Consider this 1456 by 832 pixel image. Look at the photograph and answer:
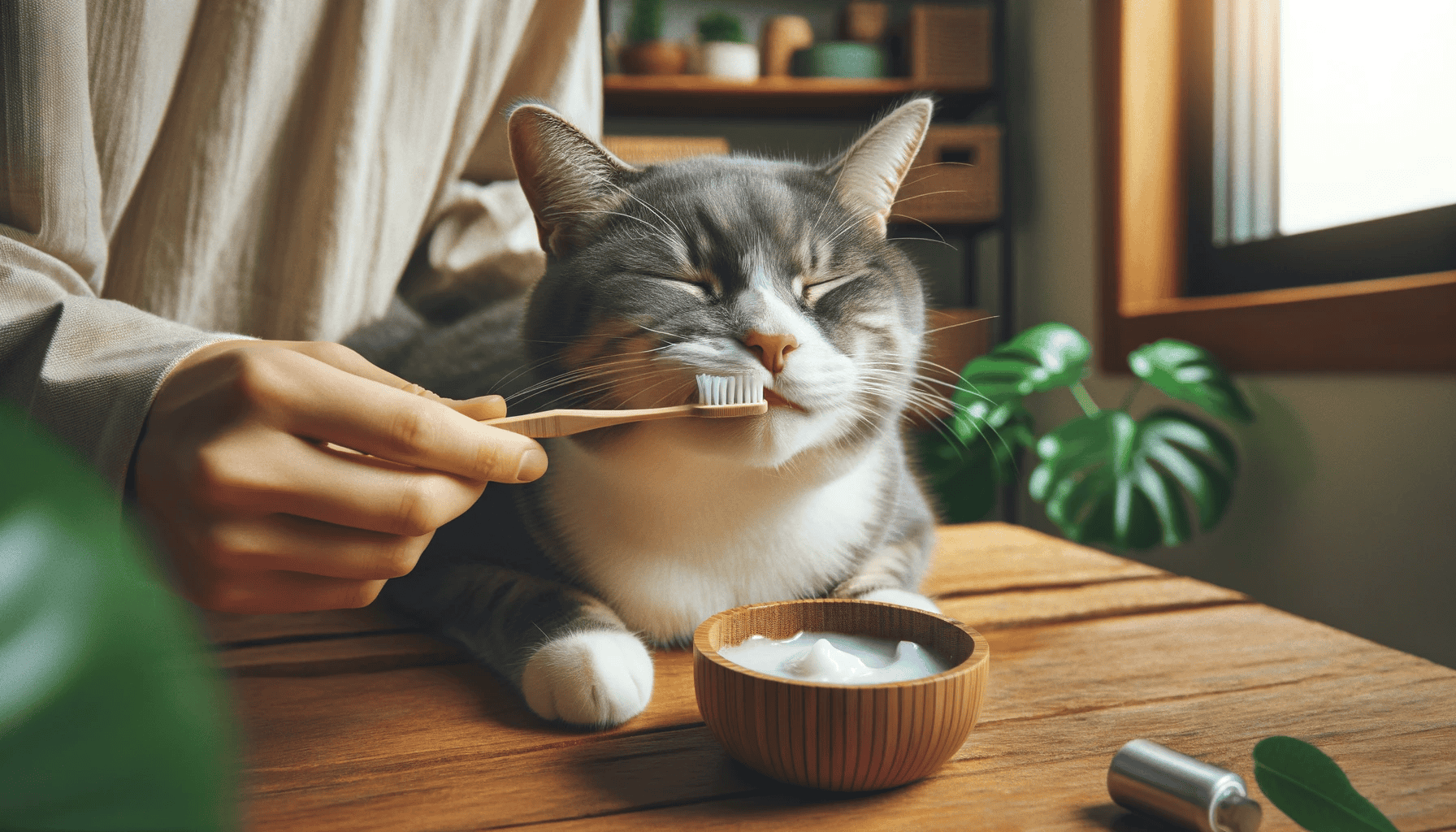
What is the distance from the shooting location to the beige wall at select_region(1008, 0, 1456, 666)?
4.39 feet

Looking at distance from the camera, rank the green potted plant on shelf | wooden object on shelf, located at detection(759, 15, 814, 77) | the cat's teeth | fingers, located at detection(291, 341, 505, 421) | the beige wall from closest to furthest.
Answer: fingers, located at detection(291, 341, 505, 421) < the cat's teeth < the beige wall < the green potted plant on shelf < wooden object on shelf, located at detection(759, 15, 814, 77)

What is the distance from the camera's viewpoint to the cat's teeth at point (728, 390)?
62cm

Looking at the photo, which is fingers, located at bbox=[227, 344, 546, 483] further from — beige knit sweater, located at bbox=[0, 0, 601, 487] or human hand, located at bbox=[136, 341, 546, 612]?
beige knit sweater, located at bbox=[0, 0, 601, 487]

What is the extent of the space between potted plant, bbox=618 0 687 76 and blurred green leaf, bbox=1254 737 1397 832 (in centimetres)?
241

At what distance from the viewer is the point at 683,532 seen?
28.7 inches

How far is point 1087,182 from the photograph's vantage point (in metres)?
2.27

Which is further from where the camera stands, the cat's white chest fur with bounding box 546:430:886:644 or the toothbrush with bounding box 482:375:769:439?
the cat's white chest fur with bounding box 546:430:886:644

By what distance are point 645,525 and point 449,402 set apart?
260mm

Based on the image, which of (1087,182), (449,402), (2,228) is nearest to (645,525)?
(449,402)

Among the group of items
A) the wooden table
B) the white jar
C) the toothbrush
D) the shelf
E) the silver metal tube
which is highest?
the white jar

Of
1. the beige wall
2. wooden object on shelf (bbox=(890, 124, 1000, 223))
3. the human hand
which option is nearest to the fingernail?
the human hand

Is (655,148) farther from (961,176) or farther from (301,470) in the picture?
(301,470)

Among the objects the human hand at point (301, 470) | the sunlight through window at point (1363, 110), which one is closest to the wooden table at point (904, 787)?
the human hand at point (301, 470)

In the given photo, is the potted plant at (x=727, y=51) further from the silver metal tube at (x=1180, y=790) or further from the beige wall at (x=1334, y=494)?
the silver metal tube at (x=1180, y=790)
